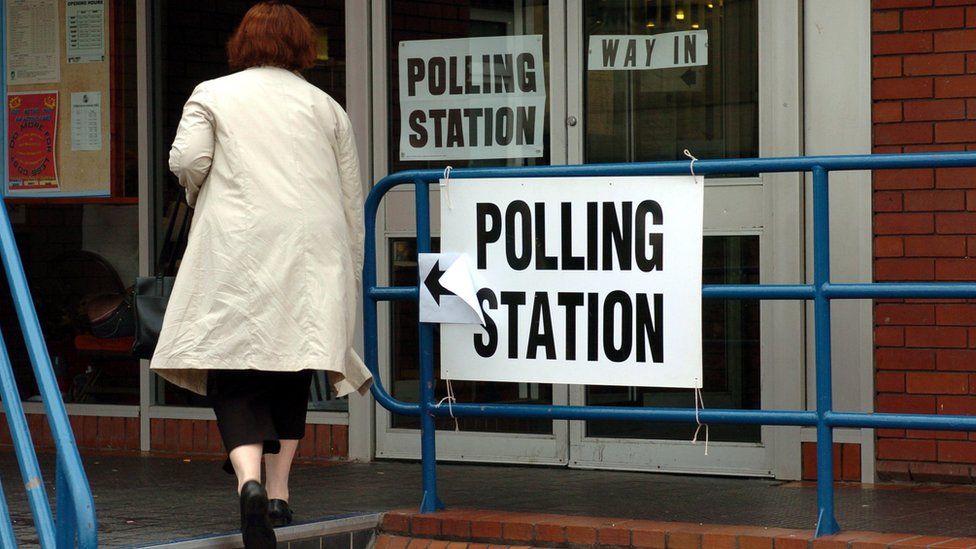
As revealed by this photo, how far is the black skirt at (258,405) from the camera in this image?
4.52m

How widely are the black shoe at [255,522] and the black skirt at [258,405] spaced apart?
29 centimetres

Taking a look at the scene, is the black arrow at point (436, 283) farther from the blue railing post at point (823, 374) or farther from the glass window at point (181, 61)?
the glass window at point (181, 61)

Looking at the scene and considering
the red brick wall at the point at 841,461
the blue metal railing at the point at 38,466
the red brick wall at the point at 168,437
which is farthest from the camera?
the red brick wall at the point at 168,437

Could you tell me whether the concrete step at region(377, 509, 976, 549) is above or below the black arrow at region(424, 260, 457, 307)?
below

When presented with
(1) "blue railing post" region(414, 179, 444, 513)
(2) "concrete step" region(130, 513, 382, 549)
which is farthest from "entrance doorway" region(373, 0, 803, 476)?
(2) "concrete step" region(130, 513, 382, 549)

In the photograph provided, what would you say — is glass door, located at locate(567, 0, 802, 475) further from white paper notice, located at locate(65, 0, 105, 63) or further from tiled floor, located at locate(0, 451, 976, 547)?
white paper notice, located at locate(65, 0, 105, 63)

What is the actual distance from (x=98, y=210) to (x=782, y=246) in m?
3.39

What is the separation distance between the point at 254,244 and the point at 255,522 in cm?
82

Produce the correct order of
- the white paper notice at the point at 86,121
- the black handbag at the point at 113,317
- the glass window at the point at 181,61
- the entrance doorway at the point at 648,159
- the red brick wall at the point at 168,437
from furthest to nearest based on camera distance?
the white paper notice at the point at 86,121 < the glass window at the point at 181,61 < the red brick wall at the point at 168,437 < the black handbag at the point at 113,317 < the entrance doorway at the point at 648,159

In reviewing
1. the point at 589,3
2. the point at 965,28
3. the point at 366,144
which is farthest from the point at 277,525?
the point at 965,28

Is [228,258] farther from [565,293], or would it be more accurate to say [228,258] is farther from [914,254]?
[914,254]

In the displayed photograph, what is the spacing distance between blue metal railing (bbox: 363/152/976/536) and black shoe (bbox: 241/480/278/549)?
0.95m

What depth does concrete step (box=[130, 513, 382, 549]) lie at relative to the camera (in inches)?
177

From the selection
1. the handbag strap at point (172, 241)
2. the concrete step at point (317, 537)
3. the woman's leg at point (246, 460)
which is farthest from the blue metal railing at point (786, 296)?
the handbag strap at point (172, 241)
